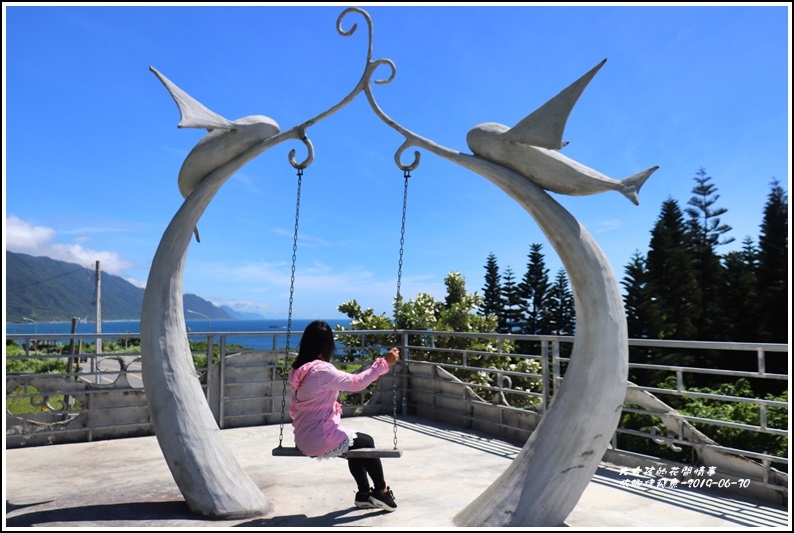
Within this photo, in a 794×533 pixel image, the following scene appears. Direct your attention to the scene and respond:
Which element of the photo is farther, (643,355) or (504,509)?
(643,355)

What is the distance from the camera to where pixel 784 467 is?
3.91 metres

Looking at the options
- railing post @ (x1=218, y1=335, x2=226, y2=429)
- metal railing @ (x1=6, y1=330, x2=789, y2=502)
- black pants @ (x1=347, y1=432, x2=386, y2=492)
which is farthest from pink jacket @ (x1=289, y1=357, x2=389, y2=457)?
railing post @ (x1=218, y1=335, x2=226, y2=429)

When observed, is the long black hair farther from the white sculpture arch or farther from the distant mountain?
the distant mountain

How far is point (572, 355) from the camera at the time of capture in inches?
116

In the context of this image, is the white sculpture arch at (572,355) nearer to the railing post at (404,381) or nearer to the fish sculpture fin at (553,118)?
the fish sculpture fin at (553,118)

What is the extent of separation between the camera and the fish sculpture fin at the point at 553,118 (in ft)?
9.36

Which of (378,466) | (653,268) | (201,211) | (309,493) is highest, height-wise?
(653,268)

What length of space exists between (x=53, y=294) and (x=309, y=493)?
147 m

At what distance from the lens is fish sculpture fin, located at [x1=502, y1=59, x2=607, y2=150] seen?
2852 mm

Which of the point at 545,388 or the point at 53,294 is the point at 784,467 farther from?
the point at 53,294

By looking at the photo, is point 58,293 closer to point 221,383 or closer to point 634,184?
point 221,383

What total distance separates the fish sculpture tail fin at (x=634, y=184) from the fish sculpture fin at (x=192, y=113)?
2.09m

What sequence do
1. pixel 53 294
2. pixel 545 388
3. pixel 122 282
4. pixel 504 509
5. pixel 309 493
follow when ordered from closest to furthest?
pixel 504 509 → pixel 309 493 → pixel 545 388 → pixel 53 294 → pixel 122 282

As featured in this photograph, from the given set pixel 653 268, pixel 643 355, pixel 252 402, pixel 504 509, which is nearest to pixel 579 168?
pixel 504 509
